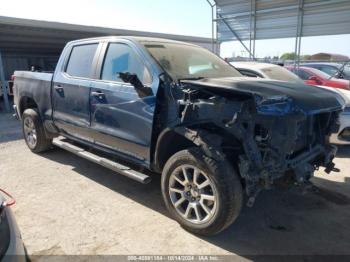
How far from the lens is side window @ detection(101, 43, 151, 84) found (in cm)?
390

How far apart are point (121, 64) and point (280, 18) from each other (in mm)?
8922

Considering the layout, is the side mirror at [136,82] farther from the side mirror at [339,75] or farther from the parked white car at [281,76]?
the side mirror at [339,75]

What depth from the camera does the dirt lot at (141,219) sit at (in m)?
3.23

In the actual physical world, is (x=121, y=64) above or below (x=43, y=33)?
below

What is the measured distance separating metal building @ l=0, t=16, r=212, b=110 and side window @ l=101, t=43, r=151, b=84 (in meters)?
8.90

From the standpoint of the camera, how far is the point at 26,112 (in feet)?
19.8

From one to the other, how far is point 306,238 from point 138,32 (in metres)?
14.0

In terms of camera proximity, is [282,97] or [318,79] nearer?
→ [282,97]

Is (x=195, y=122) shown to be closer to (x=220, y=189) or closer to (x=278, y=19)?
(x=220, y=189)

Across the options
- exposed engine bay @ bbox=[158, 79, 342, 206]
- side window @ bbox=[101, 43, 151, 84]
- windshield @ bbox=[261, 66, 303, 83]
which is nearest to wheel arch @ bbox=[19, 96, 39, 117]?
side window @ bbox=[101, 43, 151, 84]

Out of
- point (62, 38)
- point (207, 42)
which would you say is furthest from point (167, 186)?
point (207, 42)

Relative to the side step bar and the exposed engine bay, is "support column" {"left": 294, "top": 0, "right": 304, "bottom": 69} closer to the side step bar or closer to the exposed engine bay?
the exposed engine bay

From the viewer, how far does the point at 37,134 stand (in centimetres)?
593

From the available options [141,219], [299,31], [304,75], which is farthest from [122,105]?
[299,31]
